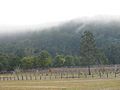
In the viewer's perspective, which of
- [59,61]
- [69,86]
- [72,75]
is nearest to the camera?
[69,86]

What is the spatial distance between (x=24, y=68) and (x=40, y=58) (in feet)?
27.3

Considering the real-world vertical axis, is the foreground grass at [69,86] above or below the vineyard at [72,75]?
above

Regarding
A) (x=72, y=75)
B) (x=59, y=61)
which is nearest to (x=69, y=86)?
(x=72, y=75)

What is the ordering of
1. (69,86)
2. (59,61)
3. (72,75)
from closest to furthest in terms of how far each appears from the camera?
(69,86) → (72,75) → (59,61)

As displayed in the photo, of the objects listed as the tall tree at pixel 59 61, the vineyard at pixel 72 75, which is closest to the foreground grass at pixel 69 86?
the vineyard at pixel 72 75

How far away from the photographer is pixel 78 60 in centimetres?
14025

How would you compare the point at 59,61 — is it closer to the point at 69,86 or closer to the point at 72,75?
the point at 72,75

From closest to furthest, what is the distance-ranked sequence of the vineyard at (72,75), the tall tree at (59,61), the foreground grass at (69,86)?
the foreground grass at (69,86), the vineyard at (72,75), the tall tree at (59,61)

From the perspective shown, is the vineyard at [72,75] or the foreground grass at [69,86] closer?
the foreground grass at [69,86]

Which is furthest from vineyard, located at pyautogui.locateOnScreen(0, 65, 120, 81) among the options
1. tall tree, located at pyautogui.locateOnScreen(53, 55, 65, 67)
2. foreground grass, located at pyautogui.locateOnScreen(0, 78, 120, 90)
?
tall tree, located at pyautogui.locateOnScreen(53, 55, 65, 67)

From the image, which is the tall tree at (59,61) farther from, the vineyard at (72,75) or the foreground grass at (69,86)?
the foreground grass at (69,86)

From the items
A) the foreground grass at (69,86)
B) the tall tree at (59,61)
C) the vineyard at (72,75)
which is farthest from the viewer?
the tall tree at (59,61)

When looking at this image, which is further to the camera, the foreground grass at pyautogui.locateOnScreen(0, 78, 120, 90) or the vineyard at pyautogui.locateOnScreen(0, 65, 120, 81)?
the vineyard at pyautogui.locateOnScreen(0, 65, 120, 81)

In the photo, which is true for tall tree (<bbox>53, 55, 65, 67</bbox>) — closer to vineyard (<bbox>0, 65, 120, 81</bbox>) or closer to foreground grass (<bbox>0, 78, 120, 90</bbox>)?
vineyard (<bbox>0, 65, 120, 81</bbox>)
